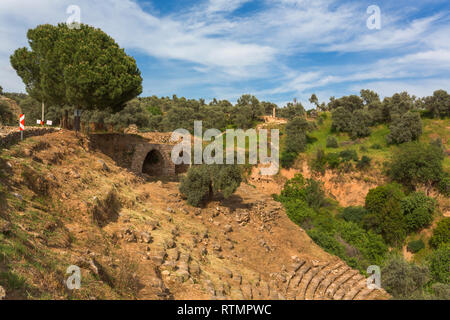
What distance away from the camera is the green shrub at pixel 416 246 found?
2663 centimetres

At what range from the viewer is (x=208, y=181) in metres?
17.5

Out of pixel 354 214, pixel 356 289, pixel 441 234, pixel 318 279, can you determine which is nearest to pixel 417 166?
pixel 441 234

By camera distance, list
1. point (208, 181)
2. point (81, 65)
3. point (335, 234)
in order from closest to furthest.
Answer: point (81, 65) < point (208, 181) < point (335, 234)

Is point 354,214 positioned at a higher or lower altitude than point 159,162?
lower

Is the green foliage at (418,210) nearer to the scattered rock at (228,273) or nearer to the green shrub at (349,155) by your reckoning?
the green shrub at (349,155)

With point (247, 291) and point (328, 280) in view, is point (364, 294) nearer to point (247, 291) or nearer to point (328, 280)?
point (328, 280)

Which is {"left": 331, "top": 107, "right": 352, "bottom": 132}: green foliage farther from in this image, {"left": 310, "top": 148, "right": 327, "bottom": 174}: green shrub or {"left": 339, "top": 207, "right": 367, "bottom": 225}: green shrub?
{"left": 339, "top": 207, "right": 367, "bottom": 225}: green shrub

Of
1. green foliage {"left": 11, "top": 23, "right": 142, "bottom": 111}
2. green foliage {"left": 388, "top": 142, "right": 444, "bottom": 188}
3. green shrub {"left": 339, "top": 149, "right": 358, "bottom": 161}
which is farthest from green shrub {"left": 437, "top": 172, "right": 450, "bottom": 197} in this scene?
green foliage {"left": 11, "top": 23, "right": 142, "bottom": 111}

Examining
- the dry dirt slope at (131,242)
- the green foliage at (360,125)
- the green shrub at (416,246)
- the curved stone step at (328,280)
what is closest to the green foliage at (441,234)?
the green shrub at (416,246)

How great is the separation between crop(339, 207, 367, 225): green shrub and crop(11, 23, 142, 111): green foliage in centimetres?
2457

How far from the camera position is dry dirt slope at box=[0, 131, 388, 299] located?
6.53 meters

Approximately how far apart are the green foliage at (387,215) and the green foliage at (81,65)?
25645mm

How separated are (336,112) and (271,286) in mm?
40299

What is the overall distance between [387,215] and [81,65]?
29.6 meters
